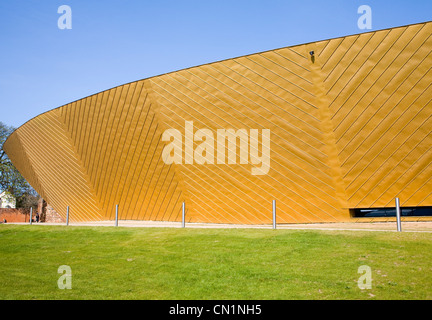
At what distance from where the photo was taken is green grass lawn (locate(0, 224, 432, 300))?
582cm

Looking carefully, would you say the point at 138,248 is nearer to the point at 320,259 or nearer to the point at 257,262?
the point at 257,262

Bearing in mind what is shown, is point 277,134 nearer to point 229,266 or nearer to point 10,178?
point 229,266

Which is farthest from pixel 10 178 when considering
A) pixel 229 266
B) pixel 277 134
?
pixel 229 266

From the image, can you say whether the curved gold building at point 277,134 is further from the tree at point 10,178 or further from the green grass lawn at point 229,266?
the tree at point 10,178

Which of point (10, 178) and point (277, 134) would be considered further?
point (10, 178)

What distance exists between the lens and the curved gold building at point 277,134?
1282 cm

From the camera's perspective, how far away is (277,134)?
1503 cm

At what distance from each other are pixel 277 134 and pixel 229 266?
8.77 m

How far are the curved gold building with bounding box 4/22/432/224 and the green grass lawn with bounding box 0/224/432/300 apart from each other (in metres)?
4.63

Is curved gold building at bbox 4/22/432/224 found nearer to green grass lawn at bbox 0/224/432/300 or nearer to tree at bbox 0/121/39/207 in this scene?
green grass lawn at bbox 0/224/432/300

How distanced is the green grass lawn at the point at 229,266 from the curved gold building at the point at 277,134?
4631 mm

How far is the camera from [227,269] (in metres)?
7.01

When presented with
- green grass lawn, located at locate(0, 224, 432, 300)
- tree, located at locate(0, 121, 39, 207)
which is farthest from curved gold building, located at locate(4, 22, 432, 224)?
tree, located at locate(0, 121, 39, 207)
